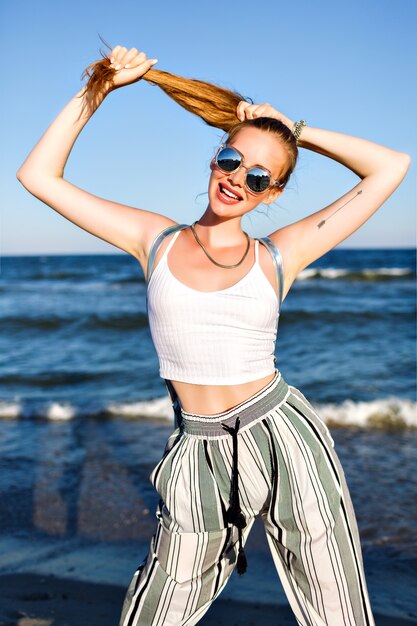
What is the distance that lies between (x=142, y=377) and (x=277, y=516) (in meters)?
8.31

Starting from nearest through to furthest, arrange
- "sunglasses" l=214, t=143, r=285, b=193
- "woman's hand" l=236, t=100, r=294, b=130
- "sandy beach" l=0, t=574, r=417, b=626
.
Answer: "sunglasses" l=214, t=143, r=285, b=193 → "woman's hand" l=236, t=100, r=294, b=130 → "sandy beach" l=0, t=574, r=417, b=626

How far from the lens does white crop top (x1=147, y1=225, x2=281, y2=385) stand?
2158mm

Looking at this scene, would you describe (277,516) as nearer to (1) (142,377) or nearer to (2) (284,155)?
(2) (284,155)

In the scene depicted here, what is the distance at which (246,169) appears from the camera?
2295 millimetres

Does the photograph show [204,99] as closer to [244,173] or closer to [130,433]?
[244,173]

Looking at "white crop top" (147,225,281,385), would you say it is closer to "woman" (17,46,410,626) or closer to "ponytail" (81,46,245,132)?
"woman" (17,46,410,626)

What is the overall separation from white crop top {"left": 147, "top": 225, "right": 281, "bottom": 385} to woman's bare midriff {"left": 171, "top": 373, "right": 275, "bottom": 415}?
3 centimetres

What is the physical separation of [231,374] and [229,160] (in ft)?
2.36

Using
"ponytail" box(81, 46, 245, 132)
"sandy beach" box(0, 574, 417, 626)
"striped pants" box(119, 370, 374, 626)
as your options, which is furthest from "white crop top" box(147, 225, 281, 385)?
"sandy beach" box(0, 574, 417, 626)

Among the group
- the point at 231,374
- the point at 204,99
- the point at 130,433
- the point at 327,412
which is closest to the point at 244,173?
the point at 204,99

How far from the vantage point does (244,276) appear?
7.24ft

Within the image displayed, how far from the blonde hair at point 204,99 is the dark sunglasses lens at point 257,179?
0.13m

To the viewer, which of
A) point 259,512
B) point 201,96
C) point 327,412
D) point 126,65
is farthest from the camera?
point 327,412

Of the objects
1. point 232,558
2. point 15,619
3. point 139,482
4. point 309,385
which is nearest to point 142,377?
point 309,385
